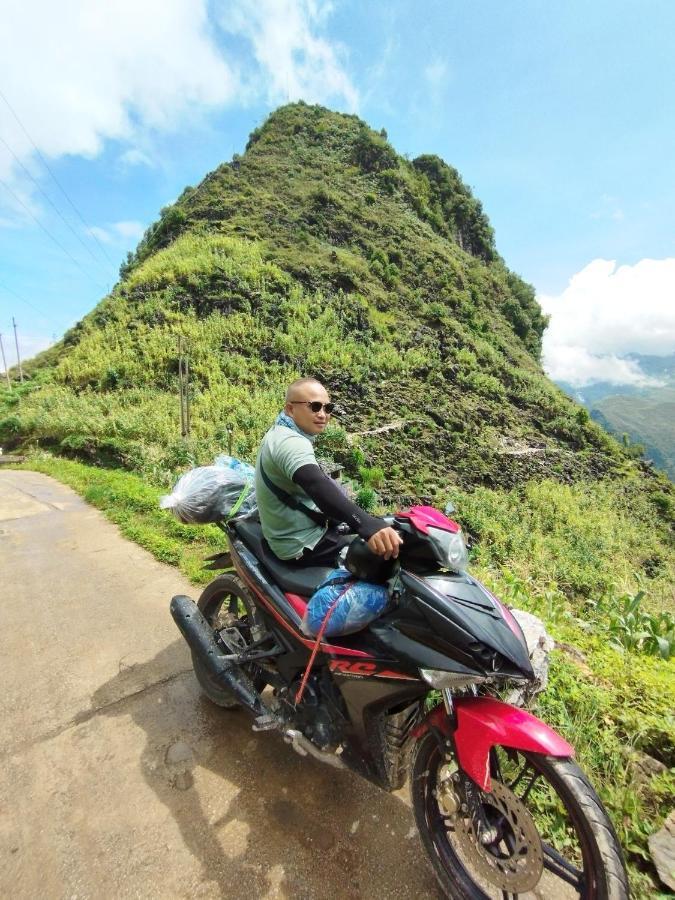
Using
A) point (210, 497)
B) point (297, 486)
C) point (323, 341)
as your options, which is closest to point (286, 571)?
point (297, 486)

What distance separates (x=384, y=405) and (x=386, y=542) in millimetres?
26696

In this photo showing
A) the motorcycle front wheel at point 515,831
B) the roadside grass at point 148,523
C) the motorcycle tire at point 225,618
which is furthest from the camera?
the roadside grass at point 148,523

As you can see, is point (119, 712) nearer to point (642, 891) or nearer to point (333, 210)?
point (642, 891)

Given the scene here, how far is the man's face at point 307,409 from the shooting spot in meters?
2.39

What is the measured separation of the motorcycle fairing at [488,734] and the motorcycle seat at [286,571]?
0.85 m

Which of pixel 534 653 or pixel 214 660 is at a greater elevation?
pixel 534 653

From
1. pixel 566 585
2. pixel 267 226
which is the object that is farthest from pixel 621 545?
pixel 267 226

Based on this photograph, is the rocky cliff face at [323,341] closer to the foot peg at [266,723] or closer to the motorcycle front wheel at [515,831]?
the foot peg at [266,723]

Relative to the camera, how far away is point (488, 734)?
5.19 feet

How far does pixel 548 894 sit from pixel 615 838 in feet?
2.13

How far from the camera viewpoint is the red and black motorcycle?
4.97ft

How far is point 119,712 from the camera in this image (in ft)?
9.11

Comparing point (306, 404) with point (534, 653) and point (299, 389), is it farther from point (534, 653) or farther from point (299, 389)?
point (534, 653)

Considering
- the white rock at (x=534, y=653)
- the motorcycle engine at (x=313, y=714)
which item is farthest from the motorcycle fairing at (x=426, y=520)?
the motorcycle engine at (x=313, y=714)
